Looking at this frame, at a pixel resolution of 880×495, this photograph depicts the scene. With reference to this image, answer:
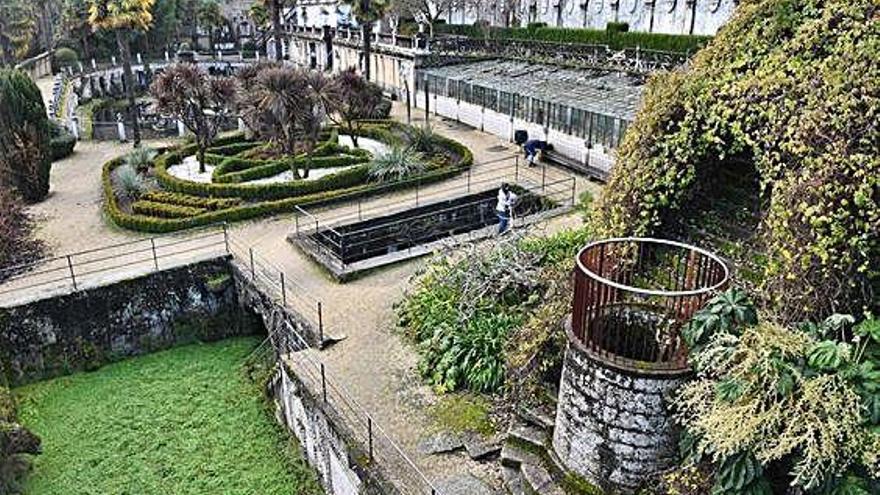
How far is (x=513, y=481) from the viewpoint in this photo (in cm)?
910

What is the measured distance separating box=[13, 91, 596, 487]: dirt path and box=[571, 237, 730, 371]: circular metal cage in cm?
284

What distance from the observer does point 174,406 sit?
14195 mm

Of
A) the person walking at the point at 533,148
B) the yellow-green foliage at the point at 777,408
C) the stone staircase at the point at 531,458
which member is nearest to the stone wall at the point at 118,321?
the stone staircase at the point at 531,458

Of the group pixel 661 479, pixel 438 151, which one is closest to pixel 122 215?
pixel 438 151

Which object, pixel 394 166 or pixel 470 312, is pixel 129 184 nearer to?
pixel 394 166

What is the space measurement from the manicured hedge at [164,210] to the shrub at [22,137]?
4140 mm

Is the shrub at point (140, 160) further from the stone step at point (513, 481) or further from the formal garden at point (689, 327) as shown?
the stone step at point (513, 481)

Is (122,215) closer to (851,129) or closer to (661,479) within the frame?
(661,479)

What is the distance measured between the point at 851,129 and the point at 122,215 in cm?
1845

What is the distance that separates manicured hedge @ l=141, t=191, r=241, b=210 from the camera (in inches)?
816

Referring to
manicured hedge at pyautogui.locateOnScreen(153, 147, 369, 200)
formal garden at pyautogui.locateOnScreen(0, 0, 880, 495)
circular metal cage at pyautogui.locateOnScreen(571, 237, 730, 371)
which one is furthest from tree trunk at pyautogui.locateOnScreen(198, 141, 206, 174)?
circular metal cage at pyautogui.locateOnScreen(571, 237, 730, 371)

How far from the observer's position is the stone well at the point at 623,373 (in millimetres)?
7703

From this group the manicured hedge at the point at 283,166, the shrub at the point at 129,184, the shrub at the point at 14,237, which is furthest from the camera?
the manicured hedge at the point at 283,166

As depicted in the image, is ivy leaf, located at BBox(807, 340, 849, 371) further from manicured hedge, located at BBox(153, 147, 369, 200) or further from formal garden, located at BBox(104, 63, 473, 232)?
manicured hedge, located at BBox(153, 147, 369, 200)
